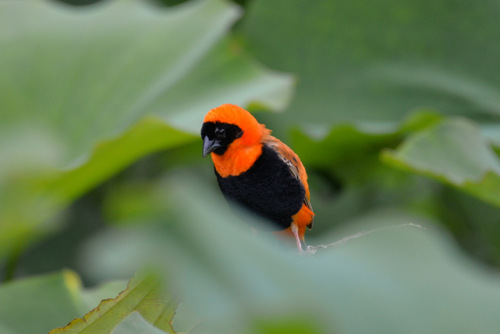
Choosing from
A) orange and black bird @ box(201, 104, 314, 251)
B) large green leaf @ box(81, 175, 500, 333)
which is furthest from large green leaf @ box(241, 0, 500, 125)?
large green leaf @ box(81, 175, 500, 333)

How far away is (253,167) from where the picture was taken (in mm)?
641

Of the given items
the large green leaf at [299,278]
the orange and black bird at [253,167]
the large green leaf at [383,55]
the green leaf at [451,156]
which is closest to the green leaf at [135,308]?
the orange and black bird at [253,167]

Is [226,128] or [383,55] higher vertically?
[226,128]

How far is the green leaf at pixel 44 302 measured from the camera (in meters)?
0.98

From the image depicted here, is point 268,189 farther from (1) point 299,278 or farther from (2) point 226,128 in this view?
(1) point 299,278

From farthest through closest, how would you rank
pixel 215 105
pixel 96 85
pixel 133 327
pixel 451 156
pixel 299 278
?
pixel 96 85, pixel 215 105, pixel 451 156, pixel 133 327, pixel 299 278

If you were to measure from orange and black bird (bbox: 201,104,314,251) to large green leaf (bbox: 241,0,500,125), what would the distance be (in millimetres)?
1788

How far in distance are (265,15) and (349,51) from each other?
1.12 feet

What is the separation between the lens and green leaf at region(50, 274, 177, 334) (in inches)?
22.0

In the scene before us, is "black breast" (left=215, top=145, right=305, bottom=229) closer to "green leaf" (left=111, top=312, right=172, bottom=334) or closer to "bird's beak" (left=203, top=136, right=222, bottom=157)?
"bird's beak" (left=203, top=136, right=222, bottom=157)

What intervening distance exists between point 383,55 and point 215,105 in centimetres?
104

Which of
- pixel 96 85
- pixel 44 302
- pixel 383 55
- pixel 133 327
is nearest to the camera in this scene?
pixel 133 327

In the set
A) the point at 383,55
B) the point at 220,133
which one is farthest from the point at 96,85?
the point at 220,133

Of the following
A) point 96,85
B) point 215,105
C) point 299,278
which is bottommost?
point 96,85
